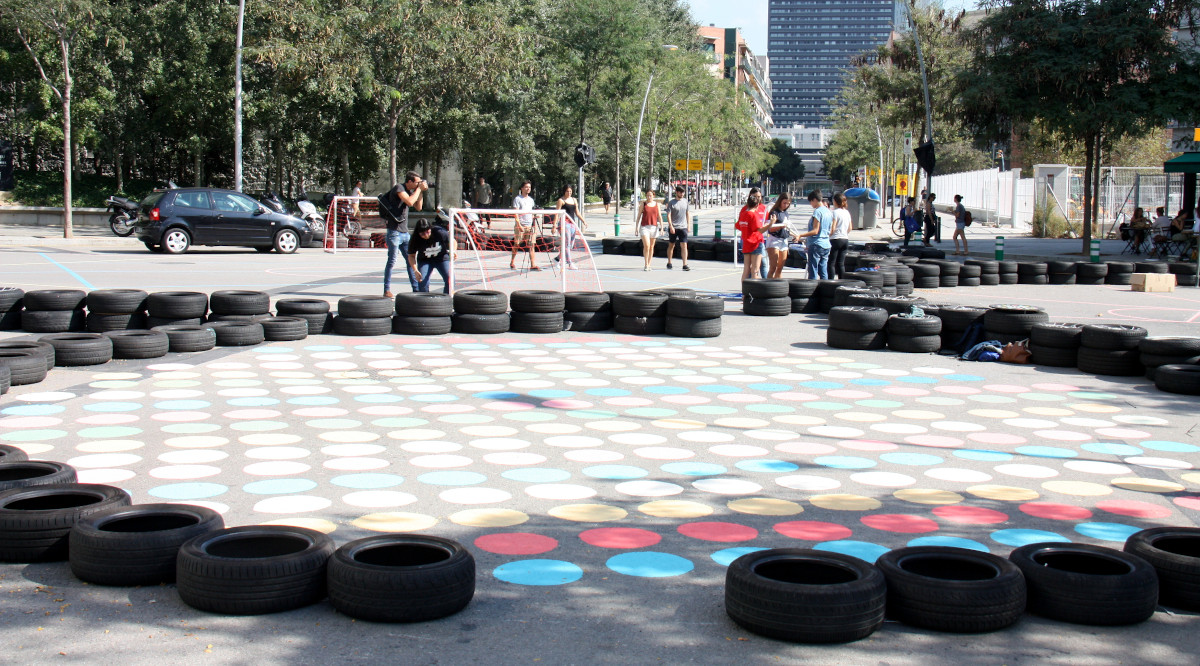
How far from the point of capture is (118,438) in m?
7.20

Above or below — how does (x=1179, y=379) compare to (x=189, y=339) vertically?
below

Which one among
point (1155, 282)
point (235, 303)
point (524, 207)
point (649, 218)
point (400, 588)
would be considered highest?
point (524, 207)

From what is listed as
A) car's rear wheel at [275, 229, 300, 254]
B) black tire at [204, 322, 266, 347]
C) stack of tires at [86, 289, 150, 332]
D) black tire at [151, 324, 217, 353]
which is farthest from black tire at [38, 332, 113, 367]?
car's rear wheel at [275, 229, 300, 254]

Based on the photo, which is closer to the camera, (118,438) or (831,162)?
(118,438)

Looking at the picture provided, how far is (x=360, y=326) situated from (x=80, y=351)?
3.39m

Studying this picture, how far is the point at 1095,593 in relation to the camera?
13.5 feet

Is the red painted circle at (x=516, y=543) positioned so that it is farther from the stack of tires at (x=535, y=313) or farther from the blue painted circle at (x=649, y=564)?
the stack of tires at (x=535, y=313)

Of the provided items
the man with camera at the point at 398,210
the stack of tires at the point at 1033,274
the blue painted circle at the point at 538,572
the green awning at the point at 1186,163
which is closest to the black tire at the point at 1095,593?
the blue painted circle at the point at 538,572

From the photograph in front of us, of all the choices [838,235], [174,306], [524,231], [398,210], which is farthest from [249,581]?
[524,231]

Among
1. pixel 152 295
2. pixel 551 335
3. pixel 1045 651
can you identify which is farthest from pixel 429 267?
pixel 1045 651

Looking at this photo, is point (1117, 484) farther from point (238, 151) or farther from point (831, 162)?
point (831, 162)

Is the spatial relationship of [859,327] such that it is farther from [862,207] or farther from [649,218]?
[862,207]

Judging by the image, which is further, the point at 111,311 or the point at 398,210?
the point at 398,210

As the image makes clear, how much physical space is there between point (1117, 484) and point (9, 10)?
31.6 meters
